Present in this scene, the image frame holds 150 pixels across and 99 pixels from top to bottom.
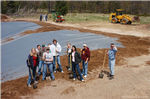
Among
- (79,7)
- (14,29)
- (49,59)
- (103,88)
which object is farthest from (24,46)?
(79,7)

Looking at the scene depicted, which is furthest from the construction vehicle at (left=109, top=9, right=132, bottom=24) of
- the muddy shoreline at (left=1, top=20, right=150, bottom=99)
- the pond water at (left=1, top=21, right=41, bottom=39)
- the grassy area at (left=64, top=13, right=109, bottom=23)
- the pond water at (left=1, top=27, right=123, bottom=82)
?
the pond water at (left=1, top=21, right=41, bottom=39)

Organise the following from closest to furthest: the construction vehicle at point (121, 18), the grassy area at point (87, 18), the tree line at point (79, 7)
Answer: the construction vehicle at point (121, 18)
the grassy area at point (87, 18)
the tree line at point (79, 7)

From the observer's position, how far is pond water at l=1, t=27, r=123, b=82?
755cm

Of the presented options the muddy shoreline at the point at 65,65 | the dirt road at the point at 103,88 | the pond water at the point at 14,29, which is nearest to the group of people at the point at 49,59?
the muddy shoreline at the point at 65,65

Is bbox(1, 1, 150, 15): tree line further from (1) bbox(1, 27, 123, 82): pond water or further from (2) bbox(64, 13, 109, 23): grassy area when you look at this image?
(1) bbox(1, 27, 123, 82): pond water

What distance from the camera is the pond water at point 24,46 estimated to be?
7550 mm

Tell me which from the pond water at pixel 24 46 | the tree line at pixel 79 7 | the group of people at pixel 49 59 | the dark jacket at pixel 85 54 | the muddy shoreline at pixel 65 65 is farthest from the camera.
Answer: the tree line at pixel 79 7

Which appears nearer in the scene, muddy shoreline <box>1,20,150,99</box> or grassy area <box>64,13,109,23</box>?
muddy shoreline <box>1,20,150,99</box>

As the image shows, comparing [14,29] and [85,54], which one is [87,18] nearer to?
[14,29]

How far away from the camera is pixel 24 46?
10.0m

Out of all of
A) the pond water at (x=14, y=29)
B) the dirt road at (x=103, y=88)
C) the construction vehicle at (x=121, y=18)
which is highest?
the construction vehicle at (x=121, y=18)

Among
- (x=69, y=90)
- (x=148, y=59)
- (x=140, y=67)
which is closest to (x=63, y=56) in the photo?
(x=69, y=90)

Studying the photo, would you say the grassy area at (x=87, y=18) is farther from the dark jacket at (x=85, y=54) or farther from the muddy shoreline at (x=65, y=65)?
the dark jacket at (x=85, y=54)

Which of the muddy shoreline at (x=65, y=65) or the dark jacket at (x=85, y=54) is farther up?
the dark jacket at (x=85, y=54)
